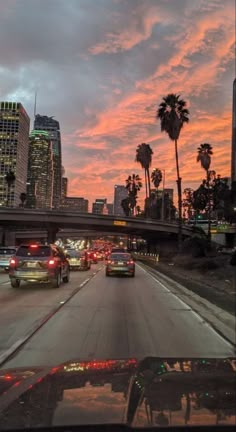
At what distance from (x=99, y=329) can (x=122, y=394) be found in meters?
6.87

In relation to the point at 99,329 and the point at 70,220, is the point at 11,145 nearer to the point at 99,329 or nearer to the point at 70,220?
the point at 70,220

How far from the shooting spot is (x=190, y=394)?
4.65 meters

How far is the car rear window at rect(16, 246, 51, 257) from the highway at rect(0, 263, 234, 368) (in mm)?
3336

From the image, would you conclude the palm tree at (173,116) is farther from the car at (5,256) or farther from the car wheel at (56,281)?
the car wheel at (56,281)

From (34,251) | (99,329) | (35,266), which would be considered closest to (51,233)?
(34,251)

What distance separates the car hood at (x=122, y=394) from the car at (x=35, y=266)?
1564 cm

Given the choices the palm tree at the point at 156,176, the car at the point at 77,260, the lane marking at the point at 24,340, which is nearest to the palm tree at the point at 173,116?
the car at the point at 77,260

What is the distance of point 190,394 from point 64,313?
32.0 feet

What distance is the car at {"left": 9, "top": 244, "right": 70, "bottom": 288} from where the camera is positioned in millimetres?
21812

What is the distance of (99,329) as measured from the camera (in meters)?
11.5

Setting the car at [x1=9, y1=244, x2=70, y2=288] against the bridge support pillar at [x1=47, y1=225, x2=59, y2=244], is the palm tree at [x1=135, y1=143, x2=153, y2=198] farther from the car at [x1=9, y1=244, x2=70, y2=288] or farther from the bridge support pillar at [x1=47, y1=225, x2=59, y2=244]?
the car at [x1=9, y1=244, x2=70, y2=288]

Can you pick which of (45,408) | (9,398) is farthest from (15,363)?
(45,408)

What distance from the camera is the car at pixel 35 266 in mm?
21812

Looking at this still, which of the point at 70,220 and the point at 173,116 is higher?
the point at 173,116
